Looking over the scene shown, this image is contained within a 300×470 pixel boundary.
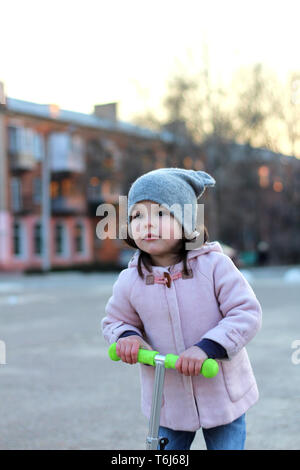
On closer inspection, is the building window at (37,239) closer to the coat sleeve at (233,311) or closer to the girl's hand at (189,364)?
the coat sleeve at (233,311)

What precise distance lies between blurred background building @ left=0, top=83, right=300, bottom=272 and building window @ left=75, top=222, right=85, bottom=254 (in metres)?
0.06

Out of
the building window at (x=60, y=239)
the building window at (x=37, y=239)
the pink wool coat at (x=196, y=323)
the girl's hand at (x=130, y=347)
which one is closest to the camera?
the girl's hand at (x=130, y=347)

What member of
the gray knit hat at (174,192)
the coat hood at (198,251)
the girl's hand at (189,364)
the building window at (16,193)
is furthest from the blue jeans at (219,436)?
the building window at (16,193)

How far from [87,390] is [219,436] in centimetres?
379

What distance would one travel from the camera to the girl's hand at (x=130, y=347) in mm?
2373

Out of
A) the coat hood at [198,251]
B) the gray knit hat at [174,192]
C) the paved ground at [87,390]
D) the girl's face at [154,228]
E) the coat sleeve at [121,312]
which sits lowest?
the paved ground at [87,390]

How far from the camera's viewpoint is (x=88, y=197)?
42469 millimetres

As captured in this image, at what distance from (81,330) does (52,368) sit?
3.21m

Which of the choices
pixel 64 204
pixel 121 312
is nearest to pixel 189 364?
pixel 121 312

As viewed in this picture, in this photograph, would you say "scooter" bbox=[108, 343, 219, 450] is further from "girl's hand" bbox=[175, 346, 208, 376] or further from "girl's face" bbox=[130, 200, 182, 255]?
"girl's face" bbox=[130, 200, 182, 255]

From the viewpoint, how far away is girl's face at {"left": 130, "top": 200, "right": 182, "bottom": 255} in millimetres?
2473

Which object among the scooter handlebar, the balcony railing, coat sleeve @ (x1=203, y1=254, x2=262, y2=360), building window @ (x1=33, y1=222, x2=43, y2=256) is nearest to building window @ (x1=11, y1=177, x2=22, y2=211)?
building window @ (x1=33, y1=222, x2=43, y2=256)
